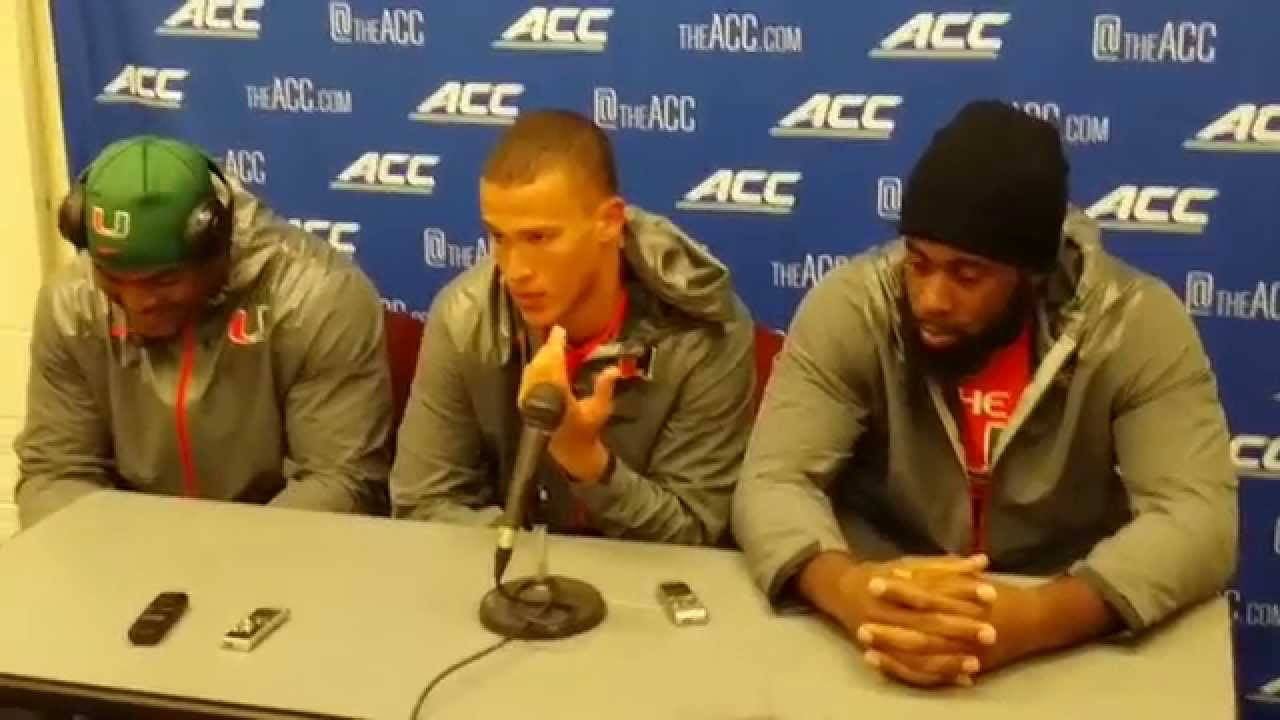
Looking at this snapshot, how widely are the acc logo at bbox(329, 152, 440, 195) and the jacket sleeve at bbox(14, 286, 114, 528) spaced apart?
0.69m

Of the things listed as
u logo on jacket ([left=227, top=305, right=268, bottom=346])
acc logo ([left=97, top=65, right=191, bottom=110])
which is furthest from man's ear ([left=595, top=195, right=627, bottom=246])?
Result: acc logo ([left=97, top=65, right=191, bottom=110])

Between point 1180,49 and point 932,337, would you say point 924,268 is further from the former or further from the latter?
point 1180,49

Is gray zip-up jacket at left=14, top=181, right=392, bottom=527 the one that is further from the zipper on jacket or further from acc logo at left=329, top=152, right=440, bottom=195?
acc logo at left=329, top=152, right=440, bottom=195

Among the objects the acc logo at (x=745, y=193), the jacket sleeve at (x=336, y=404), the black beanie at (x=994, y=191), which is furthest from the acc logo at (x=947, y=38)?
the jacket sleeve at (x=336, y=404)

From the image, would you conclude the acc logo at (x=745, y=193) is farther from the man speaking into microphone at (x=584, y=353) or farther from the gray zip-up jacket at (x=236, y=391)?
the gray zip-up jacket at (x=236, y=391)

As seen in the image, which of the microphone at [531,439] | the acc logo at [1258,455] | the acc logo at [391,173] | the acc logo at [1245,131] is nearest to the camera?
the microphone at [531,439]

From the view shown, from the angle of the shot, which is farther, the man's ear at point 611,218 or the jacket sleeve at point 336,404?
the jacket sleeve at point 336,404

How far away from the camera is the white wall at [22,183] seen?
125 inches

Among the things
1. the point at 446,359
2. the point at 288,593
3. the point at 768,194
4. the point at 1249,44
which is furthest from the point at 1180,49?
the point at 288,593

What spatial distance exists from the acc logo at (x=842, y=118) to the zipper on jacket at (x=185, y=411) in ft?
3.34

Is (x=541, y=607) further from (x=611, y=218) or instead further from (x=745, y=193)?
(x=745, y=193)

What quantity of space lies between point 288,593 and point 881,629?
679 millimetres

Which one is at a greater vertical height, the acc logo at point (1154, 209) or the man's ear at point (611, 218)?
the man's ear at point (611, 218)

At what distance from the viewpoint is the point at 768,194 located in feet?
9.41
